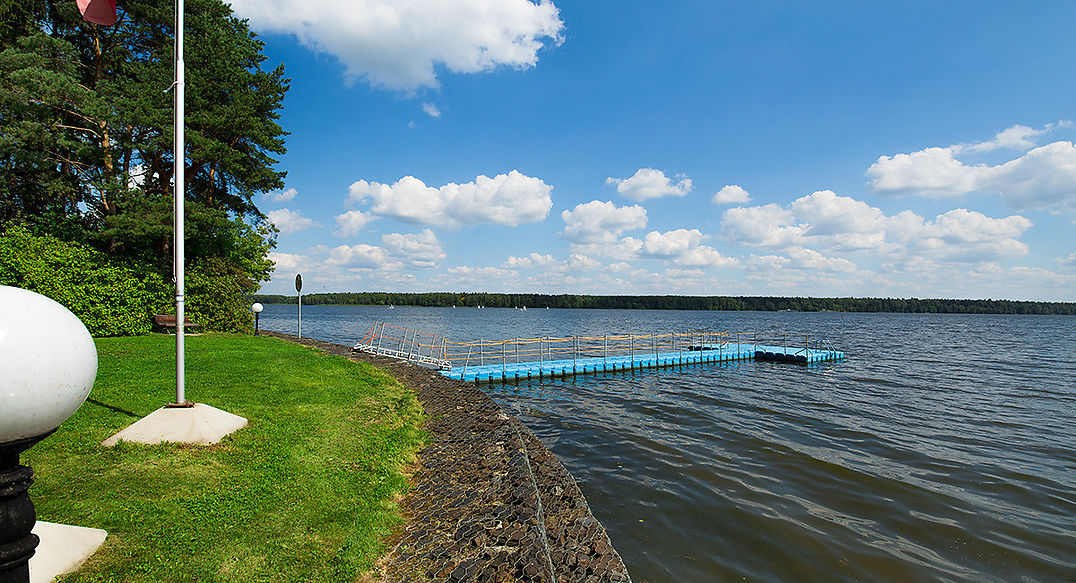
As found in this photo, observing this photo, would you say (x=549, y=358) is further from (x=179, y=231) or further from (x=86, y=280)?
(x=179, y=231)

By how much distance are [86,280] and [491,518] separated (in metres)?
20.6

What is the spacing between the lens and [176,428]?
6.46 metres

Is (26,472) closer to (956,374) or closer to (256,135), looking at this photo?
(256,135)

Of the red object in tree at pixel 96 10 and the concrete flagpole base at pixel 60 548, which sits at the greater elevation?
the red object in tree at pixel 96 10

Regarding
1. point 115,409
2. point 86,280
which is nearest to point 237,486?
point 115,409

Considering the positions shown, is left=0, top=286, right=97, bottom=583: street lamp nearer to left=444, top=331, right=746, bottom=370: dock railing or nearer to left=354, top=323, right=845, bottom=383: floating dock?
left=444, top=331, right=746, bottom=370: dock railing

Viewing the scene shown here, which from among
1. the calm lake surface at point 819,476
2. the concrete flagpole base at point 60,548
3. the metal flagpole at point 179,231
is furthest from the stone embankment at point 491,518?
the metal flagpole at point 179,231

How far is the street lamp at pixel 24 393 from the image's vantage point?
79.9 inches

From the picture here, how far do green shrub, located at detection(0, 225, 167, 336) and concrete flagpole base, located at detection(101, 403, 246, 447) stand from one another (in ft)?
42.7

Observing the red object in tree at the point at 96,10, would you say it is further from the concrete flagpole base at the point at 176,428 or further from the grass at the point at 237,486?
the grass at the point at 237,486

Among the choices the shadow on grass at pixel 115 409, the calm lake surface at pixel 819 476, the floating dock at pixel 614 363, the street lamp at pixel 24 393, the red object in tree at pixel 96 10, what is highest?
the red object in tree at pixel 96 10

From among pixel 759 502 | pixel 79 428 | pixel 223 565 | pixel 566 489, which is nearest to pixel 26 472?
pixel 223 565

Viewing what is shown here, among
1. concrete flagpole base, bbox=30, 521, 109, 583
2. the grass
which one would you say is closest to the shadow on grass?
the grass

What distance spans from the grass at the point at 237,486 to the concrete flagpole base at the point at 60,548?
10 cm
